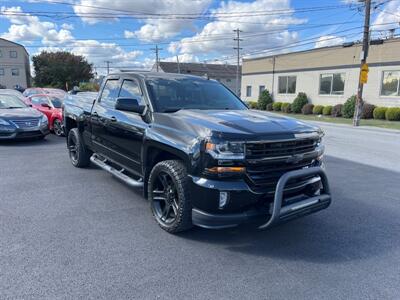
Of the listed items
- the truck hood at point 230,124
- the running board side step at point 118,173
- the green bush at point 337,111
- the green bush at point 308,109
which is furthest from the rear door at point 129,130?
the green bush at point 308,109

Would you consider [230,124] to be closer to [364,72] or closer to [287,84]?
[364,72]

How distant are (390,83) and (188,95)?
23.0 meters

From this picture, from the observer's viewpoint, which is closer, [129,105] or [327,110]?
[129,105]

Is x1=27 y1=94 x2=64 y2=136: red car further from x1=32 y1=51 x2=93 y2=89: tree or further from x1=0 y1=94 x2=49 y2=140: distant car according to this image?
x1=32 y1=51 x2=93 y2=89: tree

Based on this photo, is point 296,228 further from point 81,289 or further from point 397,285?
point 81,289

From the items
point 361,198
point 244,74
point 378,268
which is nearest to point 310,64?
point 244,74

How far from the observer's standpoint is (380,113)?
22.2 m

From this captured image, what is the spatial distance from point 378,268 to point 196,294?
6.12 feet

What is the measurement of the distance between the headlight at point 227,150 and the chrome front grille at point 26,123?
27.5 ft

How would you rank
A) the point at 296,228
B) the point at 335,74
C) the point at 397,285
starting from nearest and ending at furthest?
the point at 397,285, the point at 296,228, the point at 335,74

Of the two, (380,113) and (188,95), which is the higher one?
(188,95)

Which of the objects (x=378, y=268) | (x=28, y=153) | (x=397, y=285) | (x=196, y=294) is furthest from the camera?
(x=28, y=153)

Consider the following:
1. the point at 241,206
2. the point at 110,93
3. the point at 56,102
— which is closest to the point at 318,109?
the point at 56,102

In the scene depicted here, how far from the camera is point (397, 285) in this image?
297cm
